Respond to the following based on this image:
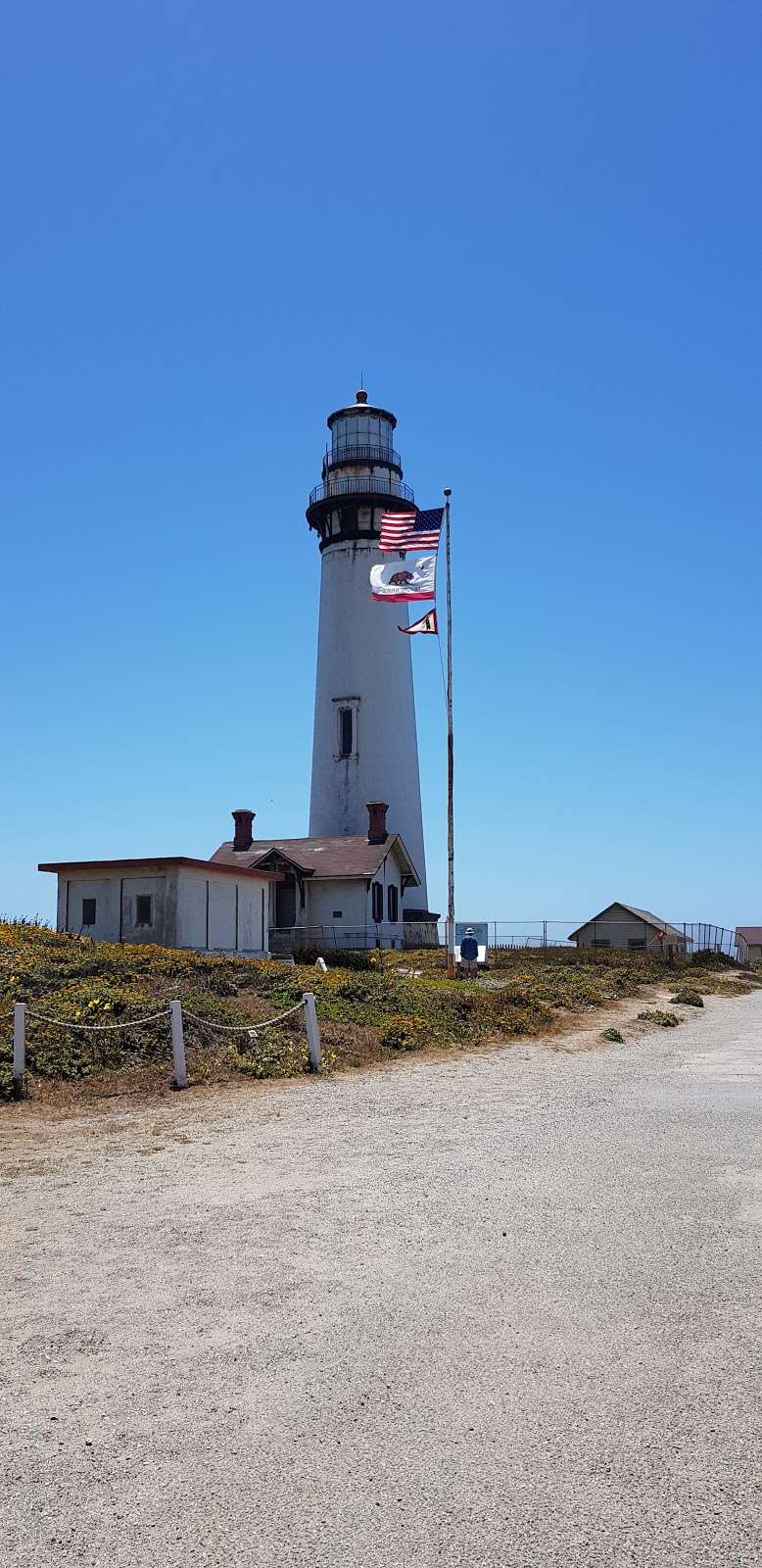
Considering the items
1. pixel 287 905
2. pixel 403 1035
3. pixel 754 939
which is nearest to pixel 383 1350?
pixel 403 1035

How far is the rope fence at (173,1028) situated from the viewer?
44.0 ft

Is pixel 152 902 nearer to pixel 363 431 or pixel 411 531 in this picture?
pixel 411 531

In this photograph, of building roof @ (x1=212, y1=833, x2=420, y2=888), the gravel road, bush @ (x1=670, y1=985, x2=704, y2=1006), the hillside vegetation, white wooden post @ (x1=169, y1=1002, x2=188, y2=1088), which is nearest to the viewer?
the gravel road

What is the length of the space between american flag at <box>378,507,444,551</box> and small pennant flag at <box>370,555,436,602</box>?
424 mm

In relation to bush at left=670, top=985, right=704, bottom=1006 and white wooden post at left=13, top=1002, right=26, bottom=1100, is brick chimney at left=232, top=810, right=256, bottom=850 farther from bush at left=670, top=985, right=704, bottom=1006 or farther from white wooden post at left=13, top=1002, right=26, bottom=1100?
white wooden post at left=13, top=1002, right=26, bottom=1100

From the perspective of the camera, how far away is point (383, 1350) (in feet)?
17.9

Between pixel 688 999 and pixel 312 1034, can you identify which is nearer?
pixel 312 1034

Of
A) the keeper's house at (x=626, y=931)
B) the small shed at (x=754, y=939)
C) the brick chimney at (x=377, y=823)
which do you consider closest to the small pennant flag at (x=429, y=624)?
the brick chimney at (x=377, y=823)

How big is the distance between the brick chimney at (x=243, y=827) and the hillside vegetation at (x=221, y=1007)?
52.5 ft

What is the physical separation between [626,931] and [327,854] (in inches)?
904

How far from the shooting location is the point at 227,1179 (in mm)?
9117

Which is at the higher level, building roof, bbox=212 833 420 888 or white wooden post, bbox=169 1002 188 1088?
building roof, bbox=212 833 420 888

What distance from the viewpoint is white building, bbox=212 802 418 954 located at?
1599 inches

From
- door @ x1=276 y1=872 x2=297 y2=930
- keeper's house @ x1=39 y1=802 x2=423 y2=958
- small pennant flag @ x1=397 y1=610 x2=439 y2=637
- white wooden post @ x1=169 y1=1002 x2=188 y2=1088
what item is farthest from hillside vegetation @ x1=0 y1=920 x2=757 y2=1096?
door @ x1=276 y1=872 x2=297 y2=930
